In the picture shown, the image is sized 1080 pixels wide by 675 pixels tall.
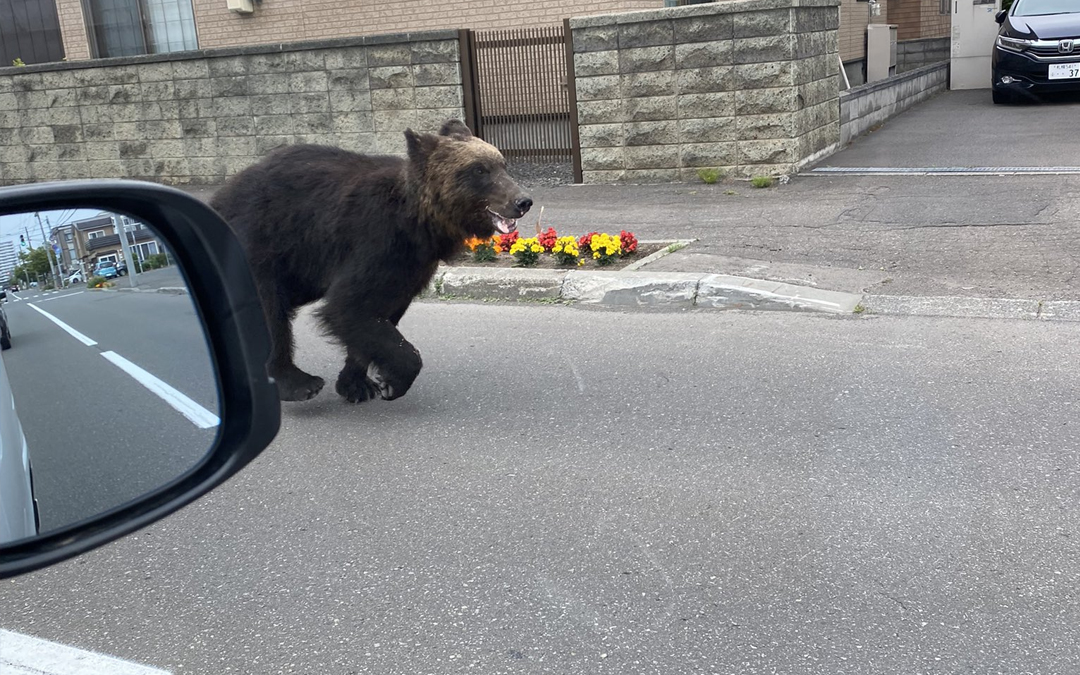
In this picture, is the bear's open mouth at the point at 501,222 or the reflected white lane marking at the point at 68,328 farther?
the bear's open mouth at the point at 501,222

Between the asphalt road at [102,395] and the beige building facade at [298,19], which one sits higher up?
the beige building facade at [298,19]

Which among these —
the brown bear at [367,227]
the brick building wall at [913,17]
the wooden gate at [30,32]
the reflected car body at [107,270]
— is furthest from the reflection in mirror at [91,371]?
the brick building wall at [913,17]

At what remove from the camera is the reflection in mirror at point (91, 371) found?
187cm

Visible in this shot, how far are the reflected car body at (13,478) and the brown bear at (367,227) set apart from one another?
3.60m

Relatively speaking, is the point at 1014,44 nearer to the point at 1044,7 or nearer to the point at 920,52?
the point at 1044,7

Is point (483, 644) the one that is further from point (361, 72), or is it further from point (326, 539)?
point (361, 72)

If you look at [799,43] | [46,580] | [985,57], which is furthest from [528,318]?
[985,57]

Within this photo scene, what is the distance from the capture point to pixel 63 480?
1.98 m

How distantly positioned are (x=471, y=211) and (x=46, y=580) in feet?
8.99

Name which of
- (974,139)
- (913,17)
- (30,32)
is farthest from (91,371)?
(913,17)

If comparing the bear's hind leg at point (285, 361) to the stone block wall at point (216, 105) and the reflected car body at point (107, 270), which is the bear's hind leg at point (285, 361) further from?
the stone block wall at point (216, 105)

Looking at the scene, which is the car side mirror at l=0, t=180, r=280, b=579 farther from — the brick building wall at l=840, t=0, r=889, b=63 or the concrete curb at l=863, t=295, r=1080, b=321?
the brick building wall at l=840, t=0, r=889, b=63

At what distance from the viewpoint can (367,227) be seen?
18.5ft

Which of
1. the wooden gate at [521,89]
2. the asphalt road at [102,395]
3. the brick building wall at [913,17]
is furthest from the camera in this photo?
the brick building wall at [913,17]
